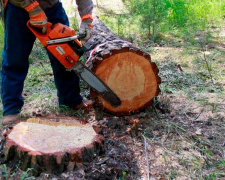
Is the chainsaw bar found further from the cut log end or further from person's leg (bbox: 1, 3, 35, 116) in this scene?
person's leg (bbox: 1, 3, 35, 116)

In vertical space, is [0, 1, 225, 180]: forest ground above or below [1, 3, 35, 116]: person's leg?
below

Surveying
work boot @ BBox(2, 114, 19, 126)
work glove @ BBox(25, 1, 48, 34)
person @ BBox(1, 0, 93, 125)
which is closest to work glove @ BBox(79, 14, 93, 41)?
person @ BBox(1, 0, 93, 125)

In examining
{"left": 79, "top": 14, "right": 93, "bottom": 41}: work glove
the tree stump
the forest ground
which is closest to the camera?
the tree stump

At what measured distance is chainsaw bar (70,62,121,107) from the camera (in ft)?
8.87

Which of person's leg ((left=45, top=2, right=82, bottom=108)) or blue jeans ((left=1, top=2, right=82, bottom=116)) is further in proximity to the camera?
person's leg ((left=45, top=2, right=82, bottom=108))

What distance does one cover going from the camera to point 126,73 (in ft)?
9.45

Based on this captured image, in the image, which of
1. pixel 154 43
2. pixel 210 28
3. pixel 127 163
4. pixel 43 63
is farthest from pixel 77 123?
pixel 210 28

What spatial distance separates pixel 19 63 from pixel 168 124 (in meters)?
1.54

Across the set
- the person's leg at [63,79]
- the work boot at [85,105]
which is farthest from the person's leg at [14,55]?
the work boot at [85,105]

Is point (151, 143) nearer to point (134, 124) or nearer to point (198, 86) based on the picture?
point (134, 124)

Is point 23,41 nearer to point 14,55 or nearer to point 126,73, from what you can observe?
point 14,55

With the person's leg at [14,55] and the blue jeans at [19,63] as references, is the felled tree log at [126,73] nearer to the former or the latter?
the blue jeans at [19,63]

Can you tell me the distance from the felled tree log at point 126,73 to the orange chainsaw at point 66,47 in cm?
10

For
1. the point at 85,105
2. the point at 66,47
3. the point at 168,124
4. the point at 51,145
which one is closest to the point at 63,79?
the point at 85,105
